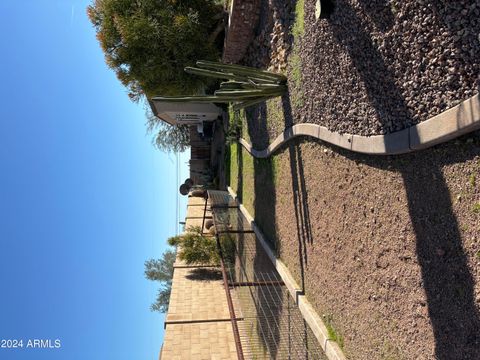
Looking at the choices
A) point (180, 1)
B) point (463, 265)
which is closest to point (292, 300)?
point (463, 265)

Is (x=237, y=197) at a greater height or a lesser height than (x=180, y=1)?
lesser

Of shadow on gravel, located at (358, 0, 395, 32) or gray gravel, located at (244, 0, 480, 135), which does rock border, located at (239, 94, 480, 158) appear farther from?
shadow on gravel, located at (358, 0, 395, 32)

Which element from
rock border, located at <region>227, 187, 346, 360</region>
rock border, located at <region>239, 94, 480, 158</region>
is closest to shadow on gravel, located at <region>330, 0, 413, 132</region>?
rock border, located at <region>239, 94, 480, 158</region>

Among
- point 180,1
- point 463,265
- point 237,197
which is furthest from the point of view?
point 237,197

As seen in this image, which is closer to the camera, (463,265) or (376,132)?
(463,265)

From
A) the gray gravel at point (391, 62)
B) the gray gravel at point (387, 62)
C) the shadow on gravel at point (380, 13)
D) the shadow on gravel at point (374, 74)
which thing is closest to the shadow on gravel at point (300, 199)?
the gray gravel at point (387, 62)

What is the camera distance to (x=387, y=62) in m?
4.34

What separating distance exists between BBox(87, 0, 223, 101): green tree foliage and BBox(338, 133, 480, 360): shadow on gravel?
747cm

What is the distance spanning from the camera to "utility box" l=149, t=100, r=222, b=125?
653 inches

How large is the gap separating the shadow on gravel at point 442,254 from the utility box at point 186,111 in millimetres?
12970

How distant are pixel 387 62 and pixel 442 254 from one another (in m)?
1.99

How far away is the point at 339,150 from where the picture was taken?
5.68m

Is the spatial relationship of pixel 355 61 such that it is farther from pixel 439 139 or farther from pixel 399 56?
pixel 439 139

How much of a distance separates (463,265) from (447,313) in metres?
0.50
